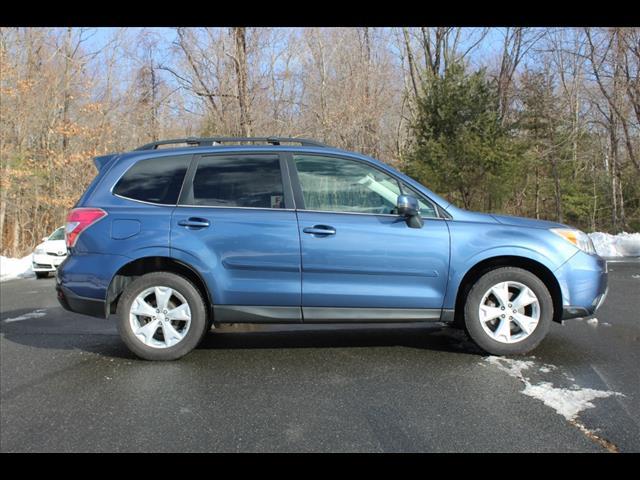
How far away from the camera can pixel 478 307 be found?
417 centimetres

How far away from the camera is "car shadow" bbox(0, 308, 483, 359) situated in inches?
187

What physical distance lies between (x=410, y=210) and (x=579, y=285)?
1585mm

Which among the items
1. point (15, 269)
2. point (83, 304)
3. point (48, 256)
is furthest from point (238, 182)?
point (15, 269)

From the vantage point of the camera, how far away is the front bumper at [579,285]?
13.8 ft

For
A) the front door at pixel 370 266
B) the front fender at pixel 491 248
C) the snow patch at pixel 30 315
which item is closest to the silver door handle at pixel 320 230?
the front door at pixel 370 266

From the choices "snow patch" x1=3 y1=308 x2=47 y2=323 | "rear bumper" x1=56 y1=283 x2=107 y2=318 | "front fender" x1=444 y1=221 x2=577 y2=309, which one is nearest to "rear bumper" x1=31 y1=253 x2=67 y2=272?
"snow patch" x1=3 y1=308 x2=47 y2=323

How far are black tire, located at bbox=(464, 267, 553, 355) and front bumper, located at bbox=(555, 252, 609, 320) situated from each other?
0.15m

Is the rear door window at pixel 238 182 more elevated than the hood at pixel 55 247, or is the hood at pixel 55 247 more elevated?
the rear door window at pixel 238 182

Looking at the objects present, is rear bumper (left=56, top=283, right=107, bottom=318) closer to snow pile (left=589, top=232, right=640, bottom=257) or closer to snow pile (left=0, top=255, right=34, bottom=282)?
snow pile (left=0, top=255, right=34, bottom=282)

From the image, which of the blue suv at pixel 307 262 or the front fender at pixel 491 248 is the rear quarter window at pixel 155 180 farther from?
the front fender at pixel 491 248

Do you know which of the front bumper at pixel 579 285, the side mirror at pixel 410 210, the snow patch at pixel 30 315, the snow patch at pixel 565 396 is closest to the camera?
the snow patch at pixel 565 396

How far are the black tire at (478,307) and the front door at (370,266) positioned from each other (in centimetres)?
28

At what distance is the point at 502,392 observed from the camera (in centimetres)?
347

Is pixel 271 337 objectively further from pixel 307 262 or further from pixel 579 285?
pixel 579 285
